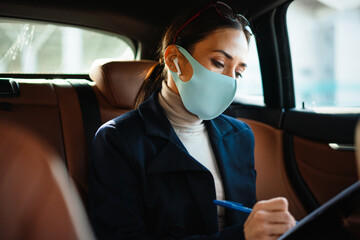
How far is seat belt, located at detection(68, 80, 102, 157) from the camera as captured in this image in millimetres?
1410

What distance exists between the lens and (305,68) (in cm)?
187

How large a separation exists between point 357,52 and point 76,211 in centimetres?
139

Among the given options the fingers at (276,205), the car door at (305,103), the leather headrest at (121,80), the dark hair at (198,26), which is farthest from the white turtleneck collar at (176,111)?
the car door at (305,103)

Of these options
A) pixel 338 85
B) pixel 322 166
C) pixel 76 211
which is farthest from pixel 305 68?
pixel 76 211

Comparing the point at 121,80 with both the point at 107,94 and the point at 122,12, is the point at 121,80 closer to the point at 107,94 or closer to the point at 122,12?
the point at 107,94

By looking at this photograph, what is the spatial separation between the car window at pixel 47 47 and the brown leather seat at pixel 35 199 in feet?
3.68

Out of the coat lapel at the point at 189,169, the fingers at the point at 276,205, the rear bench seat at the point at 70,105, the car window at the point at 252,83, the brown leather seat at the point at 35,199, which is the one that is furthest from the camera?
the car window at the point at 252,83

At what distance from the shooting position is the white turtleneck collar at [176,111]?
4.12ft

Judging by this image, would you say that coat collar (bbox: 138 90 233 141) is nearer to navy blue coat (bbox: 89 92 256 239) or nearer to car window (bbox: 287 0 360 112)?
navy blue coat (bbox: 89 92 256 239)

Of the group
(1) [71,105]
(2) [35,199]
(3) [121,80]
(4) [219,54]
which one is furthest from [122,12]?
(2) [35,199]

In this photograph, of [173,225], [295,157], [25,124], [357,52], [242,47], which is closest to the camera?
[173,225]

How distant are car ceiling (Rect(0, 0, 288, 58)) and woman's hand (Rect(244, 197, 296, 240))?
1.18 m

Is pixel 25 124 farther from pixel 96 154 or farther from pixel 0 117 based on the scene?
pixel 96 154

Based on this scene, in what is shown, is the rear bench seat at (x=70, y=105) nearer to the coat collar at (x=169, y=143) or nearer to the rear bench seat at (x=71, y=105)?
the rear bench seat at (x=71, y=105)
